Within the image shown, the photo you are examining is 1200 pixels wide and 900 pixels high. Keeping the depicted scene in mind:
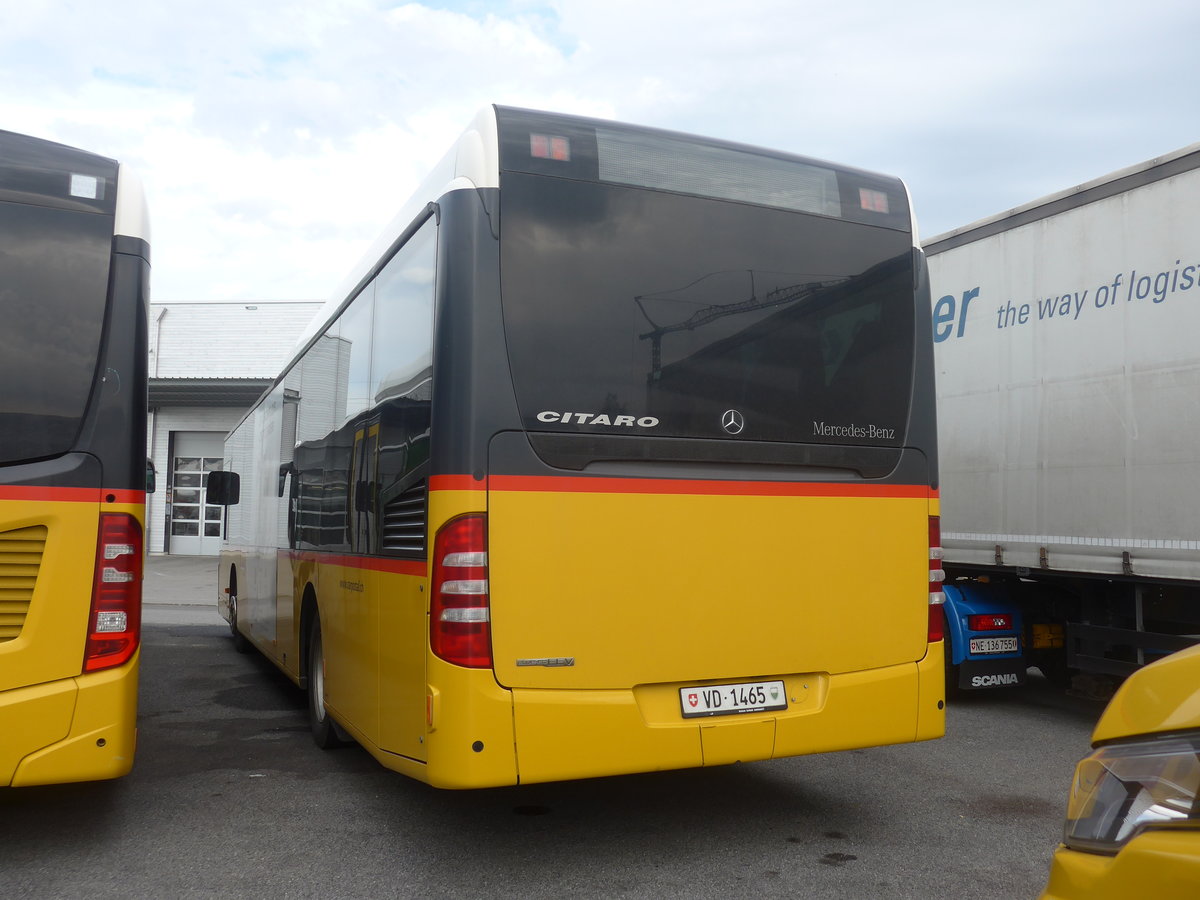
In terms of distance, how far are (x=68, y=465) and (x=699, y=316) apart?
2.78 metres

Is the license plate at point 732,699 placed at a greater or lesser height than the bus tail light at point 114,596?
lesser

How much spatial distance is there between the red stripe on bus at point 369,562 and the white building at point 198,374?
27.5 m

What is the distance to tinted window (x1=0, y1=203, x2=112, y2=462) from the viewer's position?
176 inches

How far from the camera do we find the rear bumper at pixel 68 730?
4320 mm

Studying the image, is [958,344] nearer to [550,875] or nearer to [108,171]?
[550,875]

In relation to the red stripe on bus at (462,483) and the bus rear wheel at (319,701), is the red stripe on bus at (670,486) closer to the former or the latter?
the red stripe on bus at (462,483)

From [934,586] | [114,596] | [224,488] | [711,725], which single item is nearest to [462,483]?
[711,725]

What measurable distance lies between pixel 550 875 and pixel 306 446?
3.96 metres

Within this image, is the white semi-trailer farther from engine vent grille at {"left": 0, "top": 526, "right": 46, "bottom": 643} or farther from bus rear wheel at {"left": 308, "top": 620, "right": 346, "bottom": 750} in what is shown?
engine vent grille at {"left": 0, "top": 526, "right": 46, "bottom": 643}

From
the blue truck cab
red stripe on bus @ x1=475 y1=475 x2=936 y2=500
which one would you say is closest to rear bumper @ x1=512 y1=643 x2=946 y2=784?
red stripe on bus @ x1=475 y1=475 x2=936 y2=500

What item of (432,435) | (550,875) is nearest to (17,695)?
(432,435)

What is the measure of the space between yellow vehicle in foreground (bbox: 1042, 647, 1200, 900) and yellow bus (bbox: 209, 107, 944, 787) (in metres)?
2.47

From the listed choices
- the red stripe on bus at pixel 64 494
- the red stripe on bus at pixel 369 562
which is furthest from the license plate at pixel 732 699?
the red stripe on bus at pixel 64 494

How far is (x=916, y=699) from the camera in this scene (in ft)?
16.4
